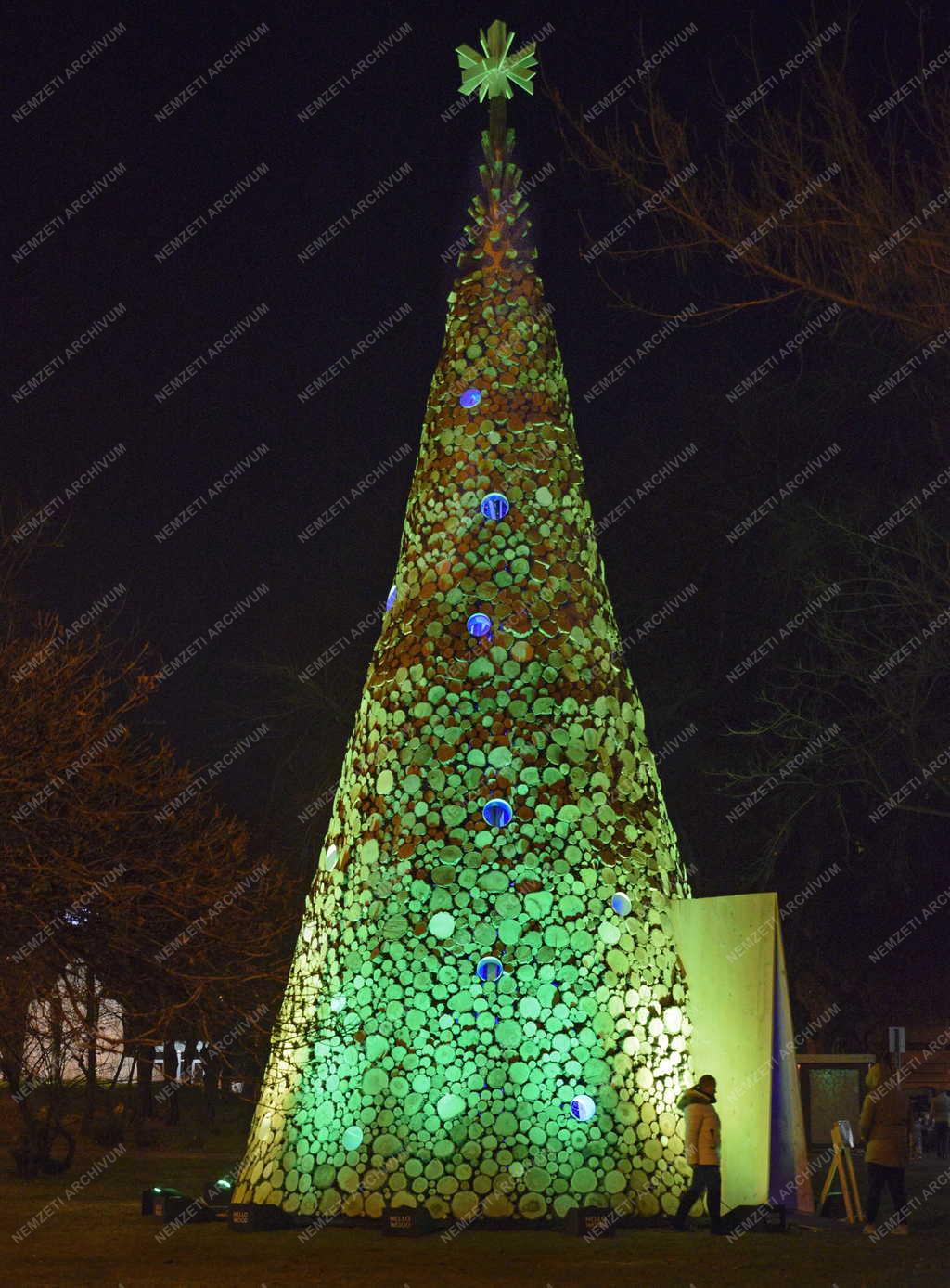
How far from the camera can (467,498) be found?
13.4 metres

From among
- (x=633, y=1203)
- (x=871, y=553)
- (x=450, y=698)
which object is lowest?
(x=633, y=1203)

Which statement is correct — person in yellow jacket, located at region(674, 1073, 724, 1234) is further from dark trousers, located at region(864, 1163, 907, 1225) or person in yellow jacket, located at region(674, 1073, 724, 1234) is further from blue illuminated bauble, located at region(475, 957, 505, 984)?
dark trousers, located at region(864, 1163, 907, 1225)

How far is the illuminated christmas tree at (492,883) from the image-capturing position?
38.7 feet

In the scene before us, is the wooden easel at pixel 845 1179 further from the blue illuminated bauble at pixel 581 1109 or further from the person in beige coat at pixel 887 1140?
the blue illuminated bauble at pixel 581 1109

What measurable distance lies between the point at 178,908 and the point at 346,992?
69.5 inches

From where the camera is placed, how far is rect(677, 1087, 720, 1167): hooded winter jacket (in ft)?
38.4

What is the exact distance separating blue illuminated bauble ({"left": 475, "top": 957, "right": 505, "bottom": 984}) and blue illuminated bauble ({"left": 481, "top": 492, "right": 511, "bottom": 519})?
354 cm

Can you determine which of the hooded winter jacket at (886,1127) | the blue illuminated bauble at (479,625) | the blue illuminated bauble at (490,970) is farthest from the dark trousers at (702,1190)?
the blue illuminated bauble at (479,625)

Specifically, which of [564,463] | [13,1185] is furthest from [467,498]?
[13,1185]

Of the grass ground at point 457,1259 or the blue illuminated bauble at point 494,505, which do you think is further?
the blue illuminated bauble at point 494,505

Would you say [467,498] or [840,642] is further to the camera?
[840,642]

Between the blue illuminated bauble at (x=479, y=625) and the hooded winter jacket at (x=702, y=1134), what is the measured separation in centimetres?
382

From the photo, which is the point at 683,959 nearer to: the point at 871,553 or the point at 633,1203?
the point at 633,1203

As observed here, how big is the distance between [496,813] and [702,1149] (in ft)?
9.24
